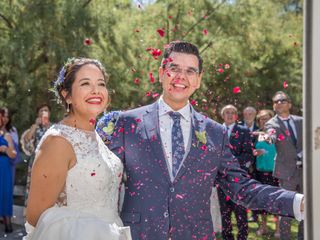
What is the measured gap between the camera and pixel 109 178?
10.5 feet

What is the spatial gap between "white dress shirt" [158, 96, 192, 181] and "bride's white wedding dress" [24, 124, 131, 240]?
0.86 feet

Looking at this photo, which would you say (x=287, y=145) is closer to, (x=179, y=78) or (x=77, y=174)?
(x=179, y=78)

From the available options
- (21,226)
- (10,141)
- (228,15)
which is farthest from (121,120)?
(228,15)

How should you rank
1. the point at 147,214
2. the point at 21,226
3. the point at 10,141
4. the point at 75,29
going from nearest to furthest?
the point at 147,214 < the point at 10,141 < the point at 21,226 < the point at 75,29

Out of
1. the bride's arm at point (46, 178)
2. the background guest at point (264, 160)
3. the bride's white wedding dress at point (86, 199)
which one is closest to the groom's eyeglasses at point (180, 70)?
the bride's white wedding dress at point (86, 199)

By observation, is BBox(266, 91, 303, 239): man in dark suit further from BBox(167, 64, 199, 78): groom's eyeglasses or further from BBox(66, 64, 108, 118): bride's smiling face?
BBox(66, 64, 108, 118): bride's smiling face

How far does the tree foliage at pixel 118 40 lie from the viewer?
33.6 feet

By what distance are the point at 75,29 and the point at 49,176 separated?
7903 millimetres

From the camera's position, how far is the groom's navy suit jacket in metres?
3.19

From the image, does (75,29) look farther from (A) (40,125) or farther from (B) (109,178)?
(B) (109,178)

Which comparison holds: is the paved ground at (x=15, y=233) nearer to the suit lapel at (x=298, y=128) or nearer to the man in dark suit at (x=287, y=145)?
the man in dark suit at (x=287, y=145)

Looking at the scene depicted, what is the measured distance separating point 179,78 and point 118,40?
7.57 meters

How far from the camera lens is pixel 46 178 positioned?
2.83 metres

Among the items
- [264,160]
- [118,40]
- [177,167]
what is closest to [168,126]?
[177,167]
